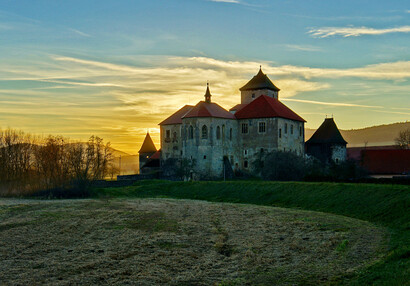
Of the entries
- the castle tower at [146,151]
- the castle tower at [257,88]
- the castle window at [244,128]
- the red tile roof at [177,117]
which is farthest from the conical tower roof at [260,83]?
the castle tower at [146,151]

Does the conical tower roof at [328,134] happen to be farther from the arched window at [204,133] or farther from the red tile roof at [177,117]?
the red tile roof at [177,117]

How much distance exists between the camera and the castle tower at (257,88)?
8519 cm

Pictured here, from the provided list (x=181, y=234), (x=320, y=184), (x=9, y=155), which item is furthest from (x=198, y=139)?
(x=181, y=234)

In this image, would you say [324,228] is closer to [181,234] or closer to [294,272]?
[181,234]

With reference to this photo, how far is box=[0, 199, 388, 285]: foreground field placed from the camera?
15094mm

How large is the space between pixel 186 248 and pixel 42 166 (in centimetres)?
4813

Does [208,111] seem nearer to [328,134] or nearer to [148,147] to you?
[328,134]

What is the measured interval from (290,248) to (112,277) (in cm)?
744

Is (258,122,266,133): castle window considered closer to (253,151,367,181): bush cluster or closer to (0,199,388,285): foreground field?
(253,151,367,181): bush cluster

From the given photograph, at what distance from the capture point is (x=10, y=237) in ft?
75.7

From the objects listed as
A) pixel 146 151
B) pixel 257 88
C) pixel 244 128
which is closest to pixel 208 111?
pixel 244 128

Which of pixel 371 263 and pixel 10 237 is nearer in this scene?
Answer: pixel 371 263

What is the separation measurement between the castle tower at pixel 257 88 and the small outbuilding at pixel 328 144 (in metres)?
11.5

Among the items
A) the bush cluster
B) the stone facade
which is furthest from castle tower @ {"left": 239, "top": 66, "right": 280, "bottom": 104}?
the bush cluster
